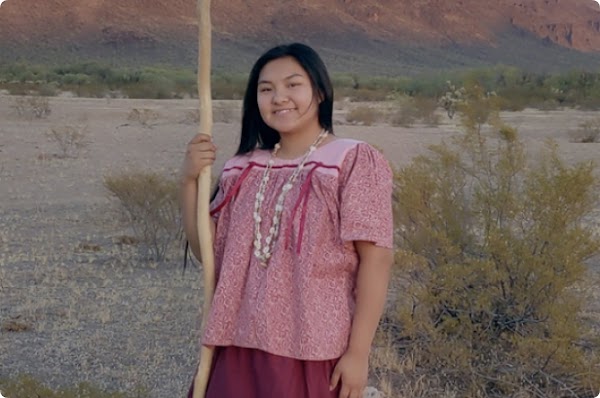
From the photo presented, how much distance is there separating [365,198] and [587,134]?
16.6m

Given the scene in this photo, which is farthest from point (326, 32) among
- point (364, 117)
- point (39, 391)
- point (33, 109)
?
point (39, 391)

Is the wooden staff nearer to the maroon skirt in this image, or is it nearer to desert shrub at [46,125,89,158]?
the maroon skirt

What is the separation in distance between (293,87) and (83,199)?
30.6 ft

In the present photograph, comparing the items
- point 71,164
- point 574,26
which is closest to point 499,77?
point 71,164

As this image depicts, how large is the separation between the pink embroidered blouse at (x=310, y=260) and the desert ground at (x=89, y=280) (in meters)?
2.75

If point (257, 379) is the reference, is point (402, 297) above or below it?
below

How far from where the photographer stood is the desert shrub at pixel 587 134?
1792 cm

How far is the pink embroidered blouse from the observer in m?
2.55

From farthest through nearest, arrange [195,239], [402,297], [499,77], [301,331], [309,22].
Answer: [309,22]
[499,77]
[402,297]
[195,239]
[301,331]

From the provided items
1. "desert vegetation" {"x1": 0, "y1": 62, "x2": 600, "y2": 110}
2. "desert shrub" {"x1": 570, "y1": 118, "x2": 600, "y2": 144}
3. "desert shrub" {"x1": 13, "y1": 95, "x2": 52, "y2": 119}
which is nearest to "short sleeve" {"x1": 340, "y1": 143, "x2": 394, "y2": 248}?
"desert shrub" {"x1": 570, "y1": 118, "x2": 600, "y2": 144}

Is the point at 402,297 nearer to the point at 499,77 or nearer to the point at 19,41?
the point at 499,77

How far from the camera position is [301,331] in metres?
2.56

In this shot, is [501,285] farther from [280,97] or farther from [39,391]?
[280,97]

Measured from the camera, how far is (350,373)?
8.39 feet
